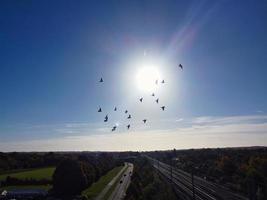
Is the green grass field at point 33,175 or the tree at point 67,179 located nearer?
the tree at point 67,179

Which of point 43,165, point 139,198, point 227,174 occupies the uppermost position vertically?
point 43,165

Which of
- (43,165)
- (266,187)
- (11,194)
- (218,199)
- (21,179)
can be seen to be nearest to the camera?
(218,199)

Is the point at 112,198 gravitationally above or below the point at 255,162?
below

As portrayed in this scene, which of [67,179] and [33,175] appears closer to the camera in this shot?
[67,179]

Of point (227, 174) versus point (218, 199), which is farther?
point (227, 174)

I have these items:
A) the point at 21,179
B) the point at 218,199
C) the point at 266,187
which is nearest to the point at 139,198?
the point at 218,199

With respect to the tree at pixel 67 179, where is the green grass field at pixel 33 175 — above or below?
above

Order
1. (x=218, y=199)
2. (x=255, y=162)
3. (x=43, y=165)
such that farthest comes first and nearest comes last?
(x=43, y=165) < (x=255, y=162) < (x=218, y=199)

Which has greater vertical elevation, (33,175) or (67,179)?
(33,175)

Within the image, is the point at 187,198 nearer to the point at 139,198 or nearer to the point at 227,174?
the point at 139,198

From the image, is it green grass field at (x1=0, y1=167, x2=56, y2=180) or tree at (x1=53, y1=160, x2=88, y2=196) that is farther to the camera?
green grass field at (x1=0, y1=167, x2=56, y2=180)

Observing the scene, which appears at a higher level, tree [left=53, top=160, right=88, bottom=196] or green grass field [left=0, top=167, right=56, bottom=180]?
green grass field [left=0, top=167, right=56, bottom=180]
